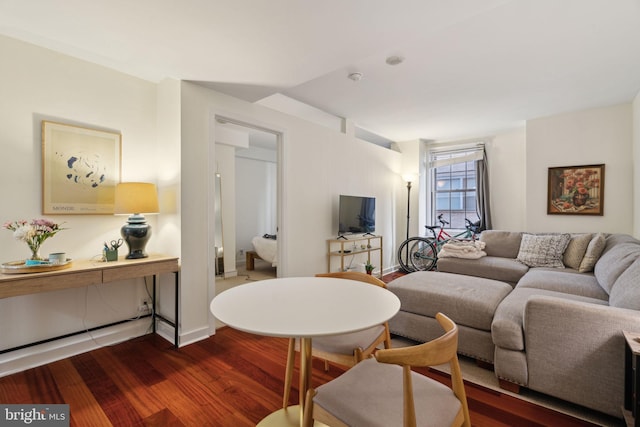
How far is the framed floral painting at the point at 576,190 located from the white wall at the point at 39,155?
5.20m

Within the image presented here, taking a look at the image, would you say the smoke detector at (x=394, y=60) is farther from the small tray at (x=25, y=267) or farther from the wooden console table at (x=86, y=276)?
the small tray at (x=25, y=267)

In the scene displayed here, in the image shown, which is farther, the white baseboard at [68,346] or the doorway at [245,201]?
the doorway at [245,201]

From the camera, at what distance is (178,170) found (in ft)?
8.39

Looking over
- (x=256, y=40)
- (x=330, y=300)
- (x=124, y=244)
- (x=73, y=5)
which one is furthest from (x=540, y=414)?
(x=73, y=5)

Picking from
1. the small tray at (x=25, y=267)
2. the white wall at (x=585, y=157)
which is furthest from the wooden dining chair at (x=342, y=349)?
the white wall at (x=585, y=157)

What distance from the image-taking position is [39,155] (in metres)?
2.22

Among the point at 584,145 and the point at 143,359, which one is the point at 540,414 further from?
the point at 584,145

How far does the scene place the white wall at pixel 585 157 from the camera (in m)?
3.74

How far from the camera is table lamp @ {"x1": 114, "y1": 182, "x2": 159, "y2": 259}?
2350mm

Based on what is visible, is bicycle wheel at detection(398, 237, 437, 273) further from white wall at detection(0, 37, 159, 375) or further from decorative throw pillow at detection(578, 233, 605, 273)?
white wall at detection(0, 37, 159, 375)

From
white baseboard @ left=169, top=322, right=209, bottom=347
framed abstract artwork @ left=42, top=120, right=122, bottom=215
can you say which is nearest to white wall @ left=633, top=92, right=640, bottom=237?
white baseboard @ left=169, top=322, right=209, bottom=347

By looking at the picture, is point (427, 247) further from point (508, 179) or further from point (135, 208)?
point (135, 208)

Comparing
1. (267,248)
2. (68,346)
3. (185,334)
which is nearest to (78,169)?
(68,346)

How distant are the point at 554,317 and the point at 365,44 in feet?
6.87
